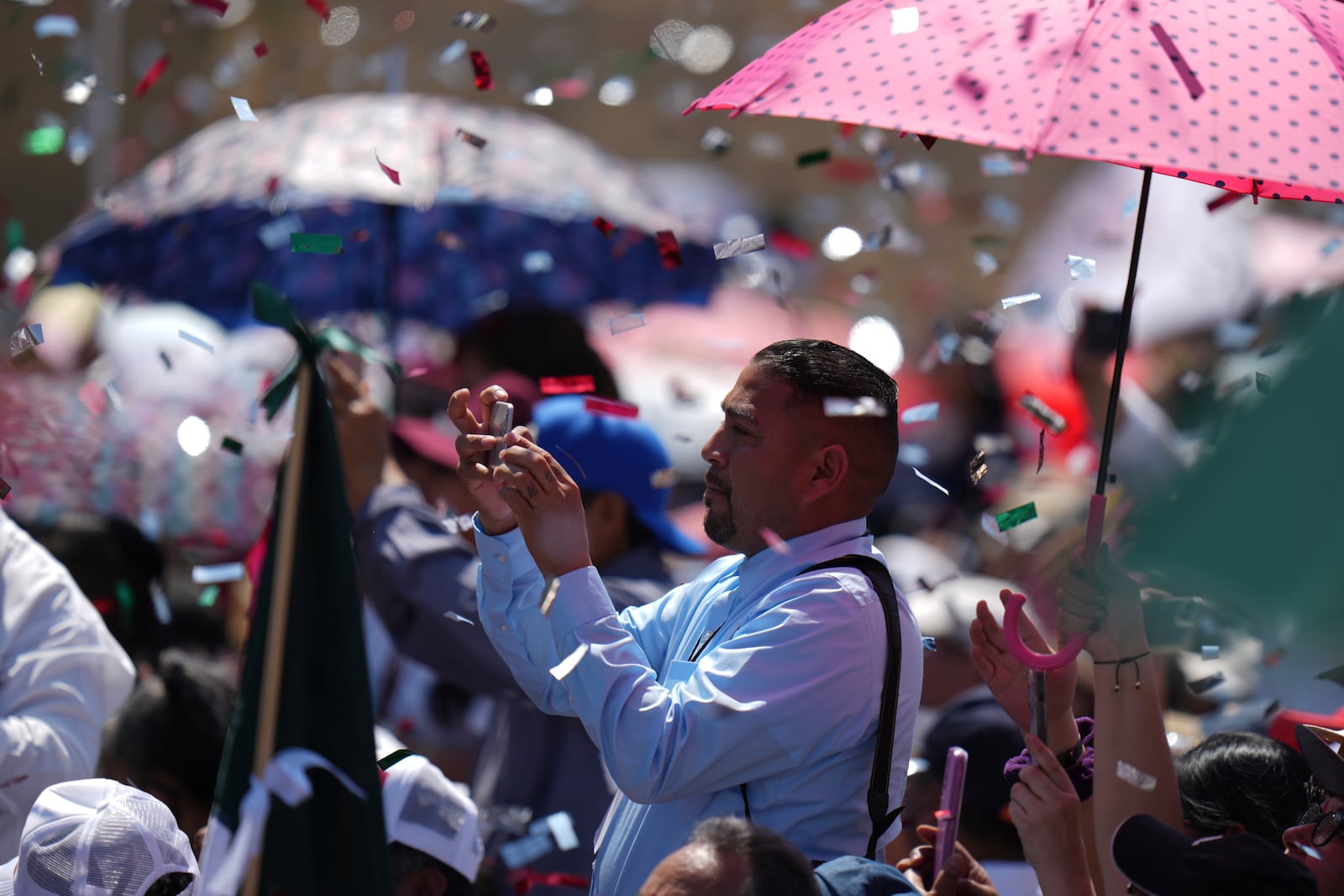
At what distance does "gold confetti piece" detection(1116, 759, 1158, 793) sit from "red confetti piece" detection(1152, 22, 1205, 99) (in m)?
1.18

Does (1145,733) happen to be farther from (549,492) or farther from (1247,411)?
(549,492)

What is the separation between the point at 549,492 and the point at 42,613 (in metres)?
1.69

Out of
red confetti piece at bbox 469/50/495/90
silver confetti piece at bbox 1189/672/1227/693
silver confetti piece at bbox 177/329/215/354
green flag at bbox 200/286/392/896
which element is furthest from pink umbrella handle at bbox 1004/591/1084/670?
silver confetti piece at bbox 177/329/215/354

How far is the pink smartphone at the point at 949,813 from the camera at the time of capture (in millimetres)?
2629

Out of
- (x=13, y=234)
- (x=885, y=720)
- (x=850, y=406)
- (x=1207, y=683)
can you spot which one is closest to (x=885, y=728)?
(x=885, y=720)

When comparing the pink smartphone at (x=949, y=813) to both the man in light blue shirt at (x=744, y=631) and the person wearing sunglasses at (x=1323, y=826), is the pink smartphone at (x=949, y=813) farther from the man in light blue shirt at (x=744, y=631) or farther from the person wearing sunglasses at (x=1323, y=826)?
the person wearing sunglasses at (x=1323, y=826)

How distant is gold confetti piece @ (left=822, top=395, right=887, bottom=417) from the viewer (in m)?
2.76

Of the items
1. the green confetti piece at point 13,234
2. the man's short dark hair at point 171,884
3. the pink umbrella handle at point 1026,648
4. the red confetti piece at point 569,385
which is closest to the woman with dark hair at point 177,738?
the man's short dark hair at point 171,884

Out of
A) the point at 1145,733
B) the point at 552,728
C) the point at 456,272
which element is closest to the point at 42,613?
the point at 552,728

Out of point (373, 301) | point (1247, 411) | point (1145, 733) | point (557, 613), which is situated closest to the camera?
point (1247, 411)

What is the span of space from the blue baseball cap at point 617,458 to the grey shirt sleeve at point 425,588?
400 mm

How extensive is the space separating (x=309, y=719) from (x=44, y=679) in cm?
174

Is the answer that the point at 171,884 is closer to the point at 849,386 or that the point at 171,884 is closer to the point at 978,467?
the point at 849,386

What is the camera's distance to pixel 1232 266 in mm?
8875
